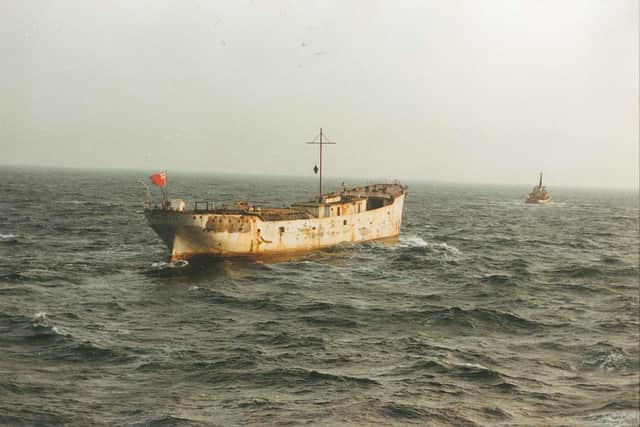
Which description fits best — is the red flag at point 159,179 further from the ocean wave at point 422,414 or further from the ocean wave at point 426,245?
the ocean wave at point 426,245

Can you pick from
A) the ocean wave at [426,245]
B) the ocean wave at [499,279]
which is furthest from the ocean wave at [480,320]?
the ocean wave at [426,245]

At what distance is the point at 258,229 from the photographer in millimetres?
38906

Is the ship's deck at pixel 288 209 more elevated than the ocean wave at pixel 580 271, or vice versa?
the ship's deck at pixel 288 209

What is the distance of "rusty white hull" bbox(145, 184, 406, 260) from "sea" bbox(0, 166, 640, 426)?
1.23 meters

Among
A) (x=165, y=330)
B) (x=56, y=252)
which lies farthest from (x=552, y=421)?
(x=56, y=252)

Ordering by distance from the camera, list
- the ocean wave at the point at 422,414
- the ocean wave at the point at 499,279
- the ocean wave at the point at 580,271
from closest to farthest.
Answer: the ocean wave at the point at 422,414, the ocean wave at the point at 499,279, the ocean wave at the point at 580,271

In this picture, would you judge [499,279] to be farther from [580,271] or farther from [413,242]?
[413,242]

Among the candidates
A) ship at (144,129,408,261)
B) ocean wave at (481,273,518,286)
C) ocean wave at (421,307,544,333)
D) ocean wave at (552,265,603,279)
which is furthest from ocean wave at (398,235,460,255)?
ocean wave at (421,307,544,333)

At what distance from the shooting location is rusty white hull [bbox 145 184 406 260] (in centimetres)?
3650

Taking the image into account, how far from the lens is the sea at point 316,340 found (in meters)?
15.4

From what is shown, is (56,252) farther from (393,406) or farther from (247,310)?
(393,406)

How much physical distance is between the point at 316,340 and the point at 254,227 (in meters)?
17.1

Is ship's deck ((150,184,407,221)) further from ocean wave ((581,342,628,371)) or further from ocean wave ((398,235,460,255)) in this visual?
ocean wave ((581,342,628,371))

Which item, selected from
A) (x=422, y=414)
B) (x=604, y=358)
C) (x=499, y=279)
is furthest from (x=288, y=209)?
(x=422, y=414)
